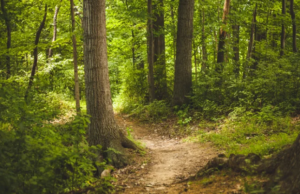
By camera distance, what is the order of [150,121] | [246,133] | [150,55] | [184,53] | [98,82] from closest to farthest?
[98,82]
[246,133]
[184,53]
[150,121]
[150,55]

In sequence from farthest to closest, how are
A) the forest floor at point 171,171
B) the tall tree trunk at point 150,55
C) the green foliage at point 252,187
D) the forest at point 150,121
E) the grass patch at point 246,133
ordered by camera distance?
the tall tree trunk at point 150,55, the grass patch at point 246,133, the forest floor at point 171,171, the forest at point 150,121, the green foliage at point 252,187

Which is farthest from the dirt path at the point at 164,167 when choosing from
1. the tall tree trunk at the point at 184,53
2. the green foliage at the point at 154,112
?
the tall tree trunk at the point at 184,53

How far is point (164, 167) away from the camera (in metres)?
7.07

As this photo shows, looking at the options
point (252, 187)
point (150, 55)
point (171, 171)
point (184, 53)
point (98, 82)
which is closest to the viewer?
point (252, 187)

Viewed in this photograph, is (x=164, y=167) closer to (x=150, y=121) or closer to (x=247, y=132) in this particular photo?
(x=247, y=132)

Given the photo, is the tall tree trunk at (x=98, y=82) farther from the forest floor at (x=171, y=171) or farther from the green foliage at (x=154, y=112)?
the green foliage at (x=154, y=112)

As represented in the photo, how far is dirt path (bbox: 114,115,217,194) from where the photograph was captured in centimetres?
561

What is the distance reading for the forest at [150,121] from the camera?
387 cm

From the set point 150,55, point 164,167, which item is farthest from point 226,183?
point 150,55

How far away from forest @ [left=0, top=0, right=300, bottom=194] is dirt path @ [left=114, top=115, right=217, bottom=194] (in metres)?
Answer: 0.03

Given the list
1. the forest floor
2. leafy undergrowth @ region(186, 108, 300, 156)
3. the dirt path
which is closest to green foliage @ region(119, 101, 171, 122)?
the forest floor

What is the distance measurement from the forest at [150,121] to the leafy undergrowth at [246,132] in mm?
37

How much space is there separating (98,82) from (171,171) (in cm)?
299

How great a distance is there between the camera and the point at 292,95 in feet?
31.1
